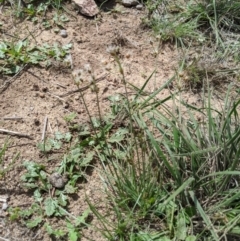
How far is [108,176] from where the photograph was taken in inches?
86.4

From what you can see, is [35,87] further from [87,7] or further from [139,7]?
[139,7]

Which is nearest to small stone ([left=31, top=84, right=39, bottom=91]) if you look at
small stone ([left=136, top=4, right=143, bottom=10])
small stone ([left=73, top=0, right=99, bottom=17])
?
small stone ([left=73, top=0, right=99, bottom=17])

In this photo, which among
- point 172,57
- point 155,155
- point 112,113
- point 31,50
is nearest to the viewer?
point 155,155

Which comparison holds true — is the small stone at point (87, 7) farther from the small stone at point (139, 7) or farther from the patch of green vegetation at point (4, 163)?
the patch of green vegetation at point (4, 163)

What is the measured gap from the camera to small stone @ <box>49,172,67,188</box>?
2.21 m

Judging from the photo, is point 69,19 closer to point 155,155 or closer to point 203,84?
point 203,84

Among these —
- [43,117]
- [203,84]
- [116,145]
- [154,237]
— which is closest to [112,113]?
[116,145]

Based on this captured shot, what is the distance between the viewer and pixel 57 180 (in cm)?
221

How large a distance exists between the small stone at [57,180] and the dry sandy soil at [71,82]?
0.28ft

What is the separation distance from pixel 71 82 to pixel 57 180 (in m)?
0.69

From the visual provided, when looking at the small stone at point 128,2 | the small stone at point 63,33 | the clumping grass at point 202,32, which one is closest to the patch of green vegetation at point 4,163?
the small stone at point 63,33

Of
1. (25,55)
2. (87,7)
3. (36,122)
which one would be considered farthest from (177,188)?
(87,7)

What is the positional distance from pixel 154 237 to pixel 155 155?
39cm

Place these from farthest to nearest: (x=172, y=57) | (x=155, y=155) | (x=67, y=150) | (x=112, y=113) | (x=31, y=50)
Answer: (x=172, y=57) → (x=31, y=50) → (x=112, y=113) → (x=67, y=150) → (x=155, y=155)
